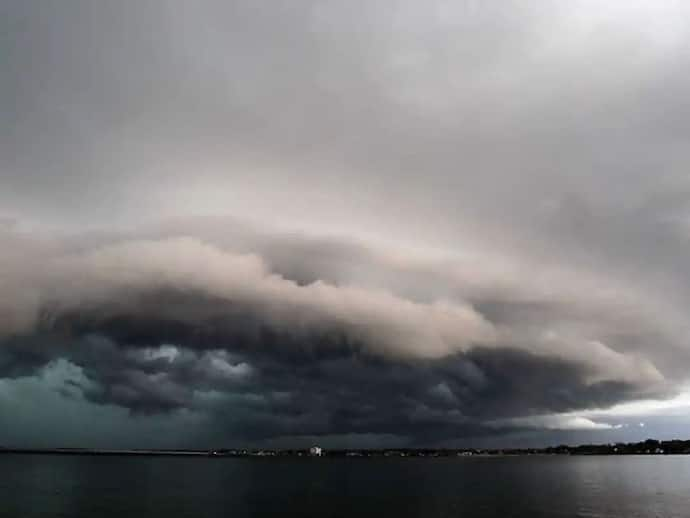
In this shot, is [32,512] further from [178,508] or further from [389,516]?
[389,516]

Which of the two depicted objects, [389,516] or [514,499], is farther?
[514,499]

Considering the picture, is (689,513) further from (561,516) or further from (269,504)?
(269,504)

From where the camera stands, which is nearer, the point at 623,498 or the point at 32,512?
the point at 32,512

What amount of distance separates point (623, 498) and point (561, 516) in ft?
205

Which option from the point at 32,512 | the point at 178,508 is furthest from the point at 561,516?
the point at 32,512

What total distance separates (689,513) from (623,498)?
40.2 meters

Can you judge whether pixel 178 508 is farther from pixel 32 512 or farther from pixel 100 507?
pixel 32 512

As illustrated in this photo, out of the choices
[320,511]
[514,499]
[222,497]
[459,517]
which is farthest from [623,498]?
[222,497]

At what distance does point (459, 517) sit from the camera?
→ 457 feet

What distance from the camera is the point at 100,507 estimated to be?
160 metres

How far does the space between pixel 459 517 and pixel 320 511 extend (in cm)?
3485

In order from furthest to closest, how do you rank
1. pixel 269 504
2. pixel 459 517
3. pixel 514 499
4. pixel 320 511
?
1. pixel 514 499
2. pixel 269 504
3. pixel 320 511
4. pixel 459 517

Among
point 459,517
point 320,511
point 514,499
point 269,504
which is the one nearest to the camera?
point 459,517

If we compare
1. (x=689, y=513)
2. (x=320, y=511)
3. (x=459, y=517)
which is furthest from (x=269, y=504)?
(x=689, y=513)
